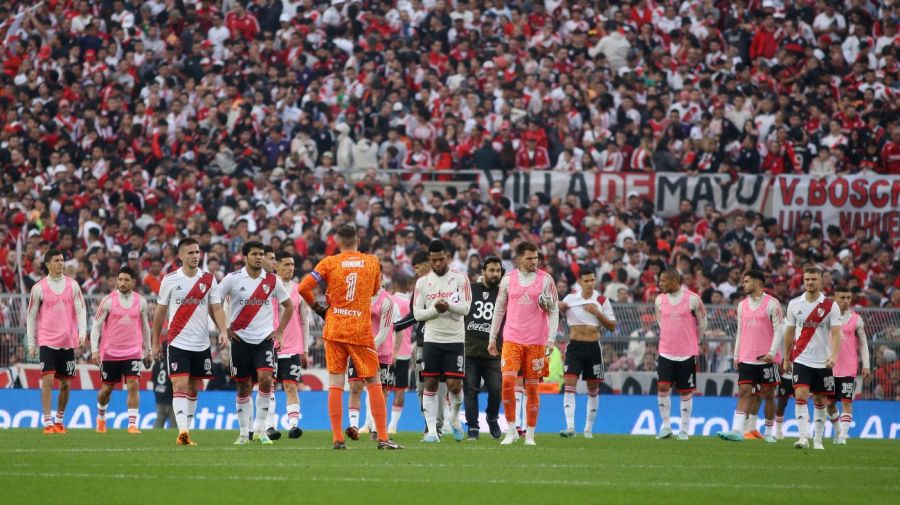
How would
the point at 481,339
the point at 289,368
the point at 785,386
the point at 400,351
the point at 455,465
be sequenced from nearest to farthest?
the point at 455,465, the point at 289,368, the point at 481,339, the point at 400,351, the point at 785,386

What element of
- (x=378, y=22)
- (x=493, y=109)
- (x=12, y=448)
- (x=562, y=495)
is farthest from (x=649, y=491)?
(x=378, y=22)

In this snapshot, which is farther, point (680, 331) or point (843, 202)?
point (843, 202)

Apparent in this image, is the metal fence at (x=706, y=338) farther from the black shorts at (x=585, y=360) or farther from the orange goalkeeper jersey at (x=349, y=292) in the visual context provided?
the orange goalkeeper jersey at (x=349, y=292)

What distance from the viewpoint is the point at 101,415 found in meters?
20.6

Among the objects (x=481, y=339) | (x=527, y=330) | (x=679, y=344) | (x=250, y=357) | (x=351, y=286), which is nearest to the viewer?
(x=351, y=286)

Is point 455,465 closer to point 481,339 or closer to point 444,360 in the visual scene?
point 444,360

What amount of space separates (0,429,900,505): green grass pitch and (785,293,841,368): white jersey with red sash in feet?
4.21

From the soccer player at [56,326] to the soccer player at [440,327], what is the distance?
17.9 ft

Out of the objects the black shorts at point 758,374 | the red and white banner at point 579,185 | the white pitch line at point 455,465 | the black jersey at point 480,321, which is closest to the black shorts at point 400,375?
the black jersey at point 480,321

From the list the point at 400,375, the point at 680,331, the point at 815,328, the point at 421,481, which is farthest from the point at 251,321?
the point at 815,328

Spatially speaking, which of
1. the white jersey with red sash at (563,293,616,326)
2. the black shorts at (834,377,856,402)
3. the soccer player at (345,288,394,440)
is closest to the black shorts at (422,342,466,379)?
the soccer player at (345,288,394,440)

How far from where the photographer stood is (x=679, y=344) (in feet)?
65.8

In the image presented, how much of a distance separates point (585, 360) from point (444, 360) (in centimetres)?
344

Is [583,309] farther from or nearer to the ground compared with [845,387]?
farther from the ground
